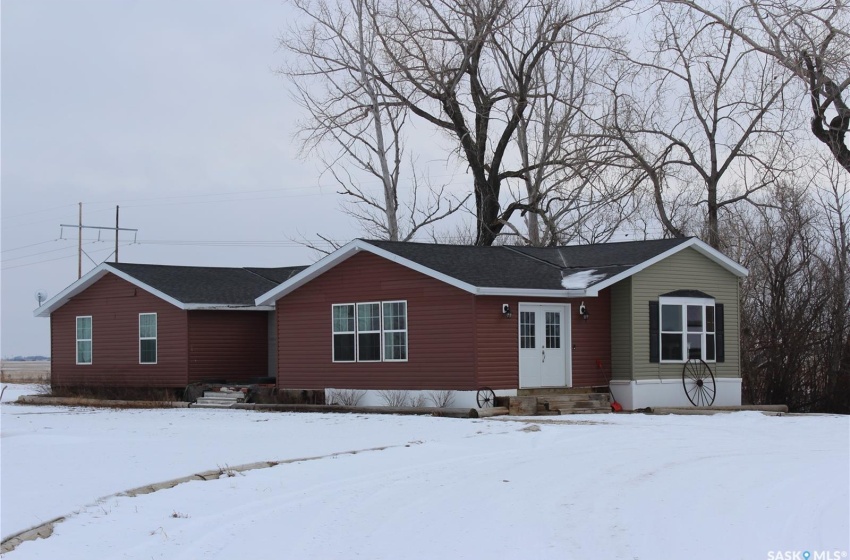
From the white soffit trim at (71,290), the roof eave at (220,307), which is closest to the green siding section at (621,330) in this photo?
the roof eave at (220,307)

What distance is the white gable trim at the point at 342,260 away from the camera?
74.1ft

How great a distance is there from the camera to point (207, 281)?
1262 inches

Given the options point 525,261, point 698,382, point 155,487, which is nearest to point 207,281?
point 525,261

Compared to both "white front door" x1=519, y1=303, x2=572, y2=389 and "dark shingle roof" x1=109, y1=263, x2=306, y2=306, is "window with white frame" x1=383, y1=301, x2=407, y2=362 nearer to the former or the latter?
"white front door" x1=519, y1=303, x2=572, y2=389

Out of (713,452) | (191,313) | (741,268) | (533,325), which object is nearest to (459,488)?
(713,452)

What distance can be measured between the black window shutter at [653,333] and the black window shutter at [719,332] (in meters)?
1.91

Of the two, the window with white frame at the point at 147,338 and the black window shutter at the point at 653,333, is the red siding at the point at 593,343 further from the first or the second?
the window with white frame at the point at 147,338

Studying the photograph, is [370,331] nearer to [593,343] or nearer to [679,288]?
[593,343]

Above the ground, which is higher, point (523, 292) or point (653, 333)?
point (523, 292)

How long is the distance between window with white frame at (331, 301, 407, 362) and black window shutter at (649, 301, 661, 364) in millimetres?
5805

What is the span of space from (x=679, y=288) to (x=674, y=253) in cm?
89

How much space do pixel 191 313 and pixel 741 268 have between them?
15001mm

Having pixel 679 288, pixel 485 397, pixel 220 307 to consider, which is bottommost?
pixel 485 397

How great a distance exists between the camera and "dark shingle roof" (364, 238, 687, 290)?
23.2 m
